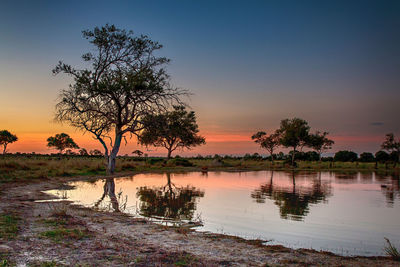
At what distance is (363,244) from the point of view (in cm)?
836

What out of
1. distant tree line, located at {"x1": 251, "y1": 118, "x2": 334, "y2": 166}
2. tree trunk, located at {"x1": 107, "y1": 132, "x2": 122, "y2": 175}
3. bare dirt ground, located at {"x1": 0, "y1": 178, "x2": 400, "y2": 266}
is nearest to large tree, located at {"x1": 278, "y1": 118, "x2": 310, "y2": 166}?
distant tree line, located at {"x1": 251, "y1": 118, "x2": 334, "y2": 166}

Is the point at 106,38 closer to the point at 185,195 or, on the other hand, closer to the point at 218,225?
the point at 185,195

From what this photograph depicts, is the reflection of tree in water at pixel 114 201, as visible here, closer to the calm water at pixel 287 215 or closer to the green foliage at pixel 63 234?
the calm water at pixel 287 215

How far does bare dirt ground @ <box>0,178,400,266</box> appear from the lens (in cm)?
577

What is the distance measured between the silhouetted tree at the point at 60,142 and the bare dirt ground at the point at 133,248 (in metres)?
76.6

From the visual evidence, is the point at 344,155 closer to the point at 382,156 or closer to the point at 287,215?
the point at 382,156

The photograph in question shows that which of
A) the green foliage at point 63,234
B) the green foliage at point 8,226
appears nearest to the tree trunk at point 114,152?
the green foliage at point 8,226

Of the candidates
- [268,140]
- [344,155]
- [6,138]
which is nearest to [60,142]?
[6,138]

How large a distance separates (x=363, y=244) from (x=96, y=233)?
702 centimetres

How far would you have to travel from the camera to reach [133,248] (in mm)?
6629

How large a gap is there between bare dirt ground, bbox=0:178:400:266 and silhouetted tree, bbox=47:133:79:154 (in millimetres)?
76600

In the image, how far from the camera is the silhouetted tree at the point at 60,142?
79312 millimetres

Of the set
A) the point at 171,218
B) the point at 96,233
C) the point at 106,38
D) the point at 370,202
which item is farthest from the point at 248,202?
the point at 106,38

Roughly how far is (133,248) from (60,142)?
80332 millimetres
